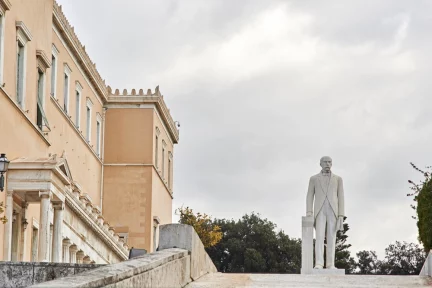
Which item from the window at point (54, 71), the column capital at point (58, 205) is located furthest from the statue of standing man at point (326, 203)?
the window at point (54, 71)

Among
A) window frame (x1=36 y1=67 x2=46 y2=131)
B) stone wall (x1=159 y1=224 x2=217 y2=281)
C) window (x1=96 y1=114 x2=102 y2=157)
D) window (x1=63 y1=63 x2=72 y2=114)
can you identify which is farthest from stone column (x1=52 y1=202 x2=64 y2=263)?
window (x1=96 y1=114 x2=102 y2=157)

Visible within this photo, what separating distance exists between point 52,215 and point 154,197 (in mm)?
24705

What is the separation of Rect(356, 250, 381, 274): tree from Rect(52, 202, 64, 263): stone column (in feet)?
156

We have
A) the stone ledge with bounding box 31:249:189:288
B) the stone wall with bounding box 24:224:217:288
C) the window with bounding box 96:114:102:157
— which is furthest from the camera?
the window with bounding box 96:114:102:157

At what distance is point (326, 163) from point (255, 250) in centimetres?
6576

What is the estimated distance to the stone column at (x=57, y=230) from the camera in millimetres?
32312

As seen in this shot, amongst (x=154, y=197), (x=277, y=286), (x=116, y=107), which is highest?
(x=116, y=107)

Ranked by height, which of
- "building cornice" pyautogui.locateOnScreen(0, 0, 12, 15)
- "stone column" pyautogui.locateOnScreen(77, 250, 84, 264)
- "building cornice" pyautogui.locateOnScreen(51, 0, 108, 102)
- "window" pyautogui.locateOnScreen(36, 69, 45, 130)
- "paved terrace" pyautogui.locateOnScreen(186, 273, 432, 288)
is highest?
"building cornice" pyautogui.locateOnScreen(51, 0, 108, 102)

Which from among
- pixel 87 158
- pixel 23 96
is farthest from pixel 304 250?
pixel 87 158

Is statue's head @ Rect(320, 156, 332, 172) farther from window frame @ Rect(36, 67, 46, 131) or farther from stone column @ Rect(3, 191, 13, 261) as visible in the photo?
window frame @ Rect(36, 67, 46, 131)

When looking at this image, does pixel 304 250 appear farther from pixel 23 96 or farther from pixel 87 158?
pixel 87 158

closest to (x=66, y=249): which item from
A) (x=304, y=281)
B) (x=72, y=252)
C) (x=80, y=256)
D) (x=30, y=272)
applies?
(x=72, y=252)

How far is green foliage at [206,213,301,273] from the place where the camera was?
88188mm

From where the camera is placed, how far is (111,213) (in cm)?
5719
